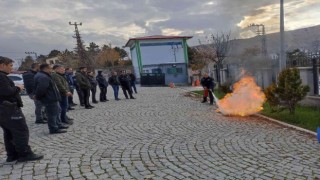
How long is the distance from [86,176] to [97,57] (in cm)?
6800

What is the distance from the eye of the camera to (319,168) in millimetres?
4664

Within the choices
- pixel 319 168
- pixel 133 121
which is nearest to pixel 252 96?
pixel 133 121

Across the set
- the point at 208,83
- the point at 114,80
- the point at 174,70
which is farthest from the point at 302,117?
the point at 174,70

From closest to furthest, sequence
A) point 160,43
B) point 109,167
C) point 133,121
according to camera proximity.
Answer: point 109,167, point 133,121, point 160,43

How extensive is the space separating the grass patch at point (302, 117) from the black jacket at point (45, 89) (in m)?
A: 6.38

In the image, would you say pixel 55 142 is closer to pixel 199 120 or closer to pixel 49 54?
pixel 199 120

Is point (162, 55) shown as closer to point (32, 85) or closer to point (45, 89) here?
point (32, 85)

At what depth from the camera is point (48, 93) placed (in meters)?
6.83

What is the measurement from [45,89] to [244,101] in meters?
6.46

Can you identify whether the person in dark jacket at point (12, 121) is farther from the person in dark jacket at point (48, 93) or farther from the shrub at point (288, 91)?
the shrub at point (288, 91)

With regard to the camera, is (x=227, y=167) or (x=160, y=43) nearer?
(x=227, y=167)

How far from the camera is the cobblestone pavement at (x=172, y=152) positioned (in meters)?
4.45

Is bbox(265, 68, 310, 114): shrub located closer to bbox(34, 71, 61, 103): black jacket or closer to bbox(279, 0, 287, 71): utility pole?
bbox(279, 0, 287, 71): utility pole

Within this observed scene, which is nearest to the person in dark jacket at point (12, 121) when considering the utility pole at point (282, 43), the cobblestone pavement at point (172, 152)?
the cobblestone pavement at point (172, 152)
